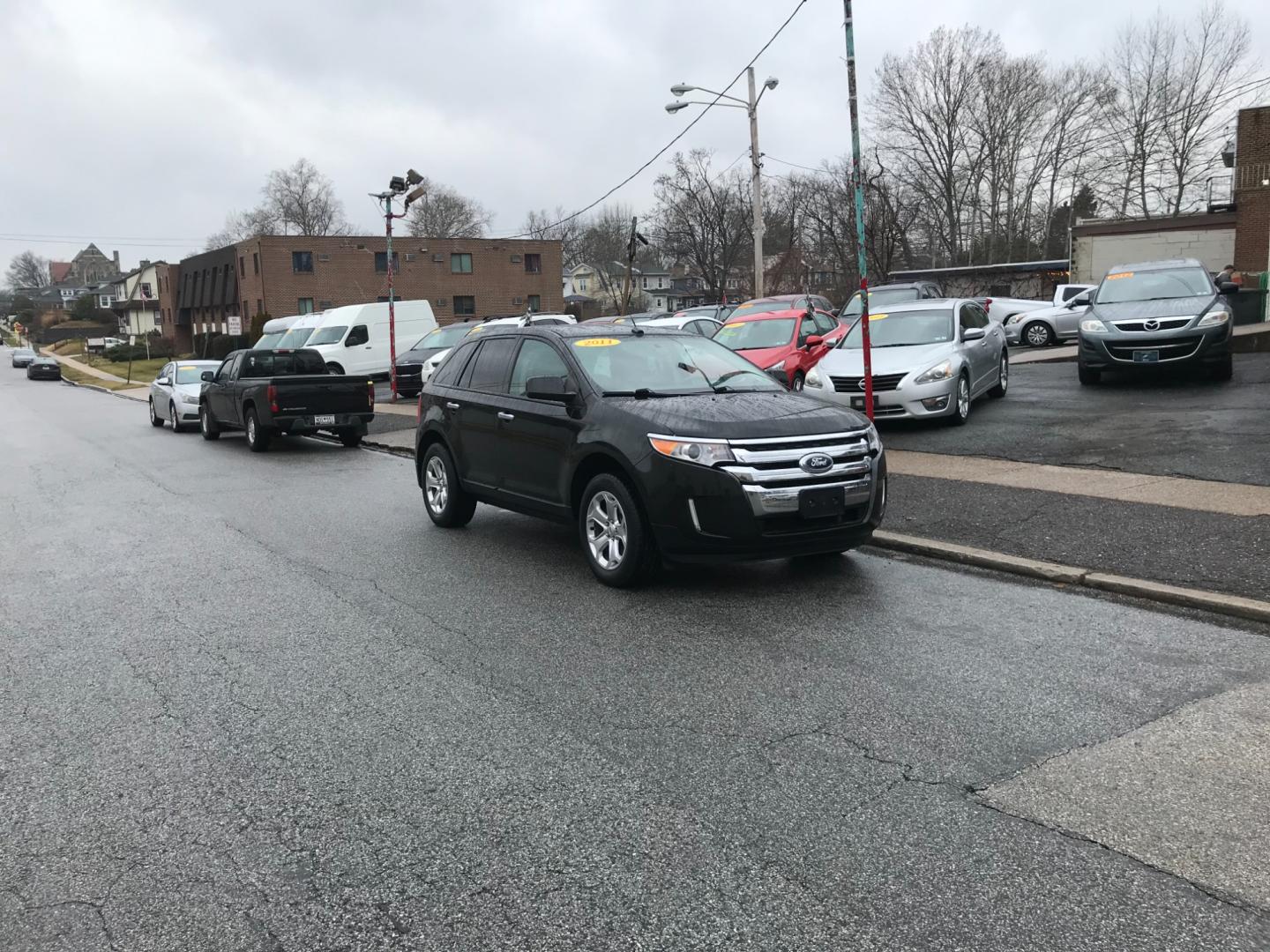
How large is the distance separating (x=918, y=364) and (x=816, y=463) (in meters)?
7.37

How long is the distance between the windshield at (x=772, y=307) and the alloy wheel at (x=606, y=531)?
12.3 m

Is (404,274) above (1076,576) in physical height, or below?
above

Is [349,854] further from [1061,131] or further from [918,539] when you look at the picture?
[1061,131]

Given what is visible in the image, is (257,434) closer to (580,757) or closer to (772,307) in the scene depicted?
(772,307)

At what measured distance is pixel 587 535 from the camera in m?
7.25

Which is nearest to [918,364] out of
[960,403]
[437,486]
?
[960,403]

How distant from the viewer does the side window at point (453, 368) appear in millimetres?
9281

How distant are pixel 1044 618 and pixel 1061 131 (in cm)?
6310

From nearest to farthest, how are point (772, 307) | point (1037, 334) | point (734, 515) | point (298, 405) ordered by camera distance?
point (734, 515) → point (298, 405) → point (772, 307) → point (1037, 334)

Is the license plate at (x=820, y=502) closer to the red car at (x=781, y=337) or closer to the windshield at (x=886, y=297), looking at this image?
the red car at (x=781, y=337)

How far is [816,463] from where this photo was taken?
21.6ft

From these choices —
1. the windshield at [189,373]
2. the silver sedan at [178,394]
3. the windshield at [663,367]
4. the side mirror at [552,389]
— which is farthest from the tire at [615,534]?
the windshield at [189,373]

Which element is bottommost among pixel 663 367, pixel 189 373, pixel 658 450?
pixel 658 450

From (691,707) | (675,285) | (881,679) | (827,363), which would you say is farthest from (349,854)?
(675,285)
